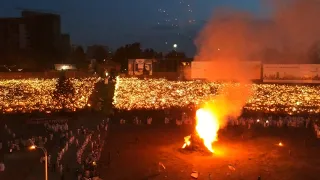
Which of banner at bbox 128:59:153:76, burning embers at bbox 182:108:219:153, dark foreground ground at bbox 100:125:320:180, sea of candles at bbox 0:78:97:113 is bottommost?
dark foreground ground at bbox 100:125:320:180

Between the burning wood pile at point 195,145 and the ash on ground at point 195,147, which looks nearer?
the ash on ground at point 195,147

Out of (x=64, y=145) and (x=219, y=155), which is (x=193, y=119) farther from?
(x=64, y=145)

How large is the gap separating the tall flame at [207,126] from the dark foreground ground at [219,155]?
0.63 meters

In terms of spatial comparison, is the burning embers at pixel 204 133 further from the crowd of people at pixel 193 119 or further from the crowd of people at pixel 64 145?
the crowd of people at pixel 64 145

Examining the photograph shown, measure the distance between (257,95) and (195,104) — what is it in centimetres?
507

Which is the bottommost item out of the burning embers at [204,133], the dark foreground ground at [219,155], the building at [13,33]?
the dark foreground ground at [219,155]

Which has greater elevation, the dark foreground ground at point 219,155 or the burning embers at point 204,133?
the burning embers at point 204,133

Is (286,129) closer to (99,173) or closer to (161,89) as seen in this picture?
(161,89)

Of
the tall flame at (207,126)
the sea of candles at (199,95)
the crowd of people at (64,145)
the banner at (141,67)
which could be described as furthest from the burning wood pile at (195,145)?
the banner at (141,67)

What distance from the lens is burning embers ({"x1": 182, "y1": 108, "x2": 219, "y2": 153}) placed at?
2550cm

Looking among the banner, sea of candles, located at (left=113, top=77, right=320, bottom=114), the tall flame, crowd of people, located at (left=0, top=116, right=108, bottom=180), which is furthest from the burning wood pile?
the banner

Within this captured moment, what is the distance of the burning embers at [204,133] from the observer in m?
25.5

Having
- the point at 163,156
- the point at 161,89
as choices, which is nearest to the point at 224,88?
the point at 161,89

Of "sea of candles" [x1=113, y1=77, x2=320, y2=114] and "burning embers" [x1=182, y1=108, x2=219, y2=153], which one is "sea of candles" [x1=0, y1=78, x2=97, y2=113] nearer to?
"sea of candles" [x1=113, y1=77, x2=320, y2=114]
